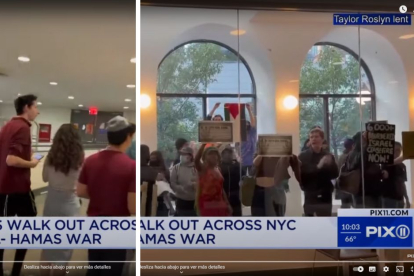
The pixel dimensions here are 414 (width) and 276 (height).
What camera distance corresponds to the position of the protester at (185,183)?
6.30ft

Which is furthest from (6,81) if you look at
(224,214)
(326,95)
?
(326,95)

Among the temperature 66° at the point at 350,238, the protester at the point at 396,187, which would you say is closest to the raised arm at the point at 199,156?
the temperature 66° at the point at 350,238

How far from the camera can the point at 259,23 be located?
1961 mm

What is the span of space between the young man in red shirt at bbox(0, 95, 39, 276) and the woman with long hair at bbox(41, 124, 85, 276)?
0.25ft

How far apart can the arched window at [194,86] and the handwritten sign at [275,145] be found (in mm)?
190

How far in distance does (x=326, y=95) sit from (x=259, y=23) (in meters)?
0.46

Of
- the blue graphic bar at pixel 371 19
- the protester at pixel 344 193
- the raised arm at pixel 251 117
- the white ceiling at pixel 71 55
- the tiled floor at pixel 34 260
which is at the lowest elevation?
the tiled floor at pixel 34 260

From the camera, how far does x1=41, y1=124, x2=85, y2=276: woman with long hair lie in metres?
1.91

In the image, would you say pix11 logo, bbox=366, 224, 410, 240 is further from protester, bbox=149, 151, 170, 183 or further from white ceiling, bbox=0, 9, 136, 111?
white ceiling, bbox=0, 9, 136, 111

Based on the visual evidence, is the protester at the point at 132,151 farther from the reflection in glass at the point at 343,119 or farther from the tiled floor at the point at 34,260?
the reflection in glass at the point at 343,119

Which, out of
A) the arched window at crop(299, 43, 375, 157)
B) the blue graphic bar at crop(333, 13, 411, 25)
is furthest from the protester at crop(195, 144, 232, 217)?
the blue graphic bar at crop(333, 13, 411, 25)

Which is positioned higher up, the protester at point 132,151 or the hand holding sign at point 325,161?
the protester at point 132,151

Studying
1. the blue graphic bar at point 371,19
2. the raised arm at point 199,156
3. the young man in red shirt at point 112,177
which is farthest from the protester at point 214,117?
the blue graphic bar at point 371,19

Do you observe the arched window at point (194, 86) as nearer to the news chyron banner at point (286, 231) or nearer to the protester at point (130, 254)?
the protester at point (130, 254)
